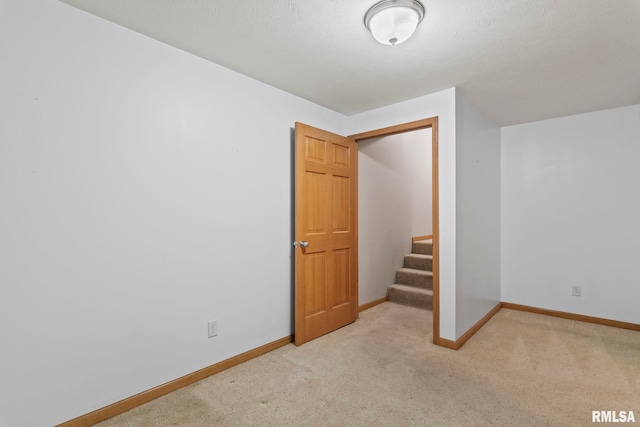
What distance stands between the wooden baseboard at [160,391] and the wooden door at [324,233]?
44cm

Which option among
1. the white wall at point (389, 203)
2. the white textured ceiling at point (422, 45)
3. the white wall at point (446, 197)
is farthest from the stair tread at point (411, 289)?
the white textured ceiling at point (422, 45)

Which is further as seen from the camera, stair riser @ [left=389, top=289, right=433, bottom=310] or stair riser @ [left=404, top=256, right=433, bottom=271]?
stair riser @ [left=404, top=256, right=433, bottom=271]

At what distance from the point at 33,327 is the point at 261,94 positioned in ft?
7.17

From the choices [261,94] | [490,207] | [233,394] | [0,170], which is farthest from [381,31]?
[490,207]

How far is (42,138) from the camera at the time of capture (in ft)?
5.22

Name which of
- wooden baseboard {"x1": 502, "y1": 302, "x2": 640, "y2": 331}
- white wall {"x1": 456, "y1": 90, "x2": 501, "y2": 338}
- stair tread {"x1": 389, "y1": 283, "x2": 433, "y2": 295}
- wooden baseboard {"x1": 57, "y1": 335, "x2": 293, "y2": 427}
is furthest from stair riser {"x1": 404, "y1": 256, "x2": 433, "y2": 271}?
wooden baseboard {"x1": 57, "y1": 335, "x2": 293, "y2": 427}

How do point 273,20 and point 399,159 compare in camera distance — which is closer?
point 273,20

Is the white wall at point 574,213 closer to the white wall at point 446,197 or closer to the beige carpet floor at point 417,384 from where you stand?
the beige carpet floor at point 417,384

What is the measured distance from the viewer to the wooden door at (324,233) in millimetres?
2773

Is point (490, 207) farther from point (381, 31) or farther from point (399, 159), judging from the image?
point (381, 31)

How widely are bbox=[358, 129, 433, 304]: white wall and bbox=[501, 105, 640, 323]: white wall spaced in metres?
1.29

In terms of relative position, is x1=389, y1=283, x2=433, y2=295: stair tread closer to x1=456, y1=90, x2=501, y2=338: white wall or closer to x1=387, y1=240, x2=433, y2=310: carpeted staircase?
x1=387, y1=240, x2=433, y2=310: carpeted staircase

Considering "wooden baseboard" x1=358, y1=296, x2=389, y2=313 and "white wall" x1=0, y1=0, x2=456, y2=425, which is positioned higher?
"white wall" x1=0, y1=0, x2=456, y2=425

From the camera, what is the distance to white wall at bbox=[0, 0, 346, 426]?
60.4 inches
